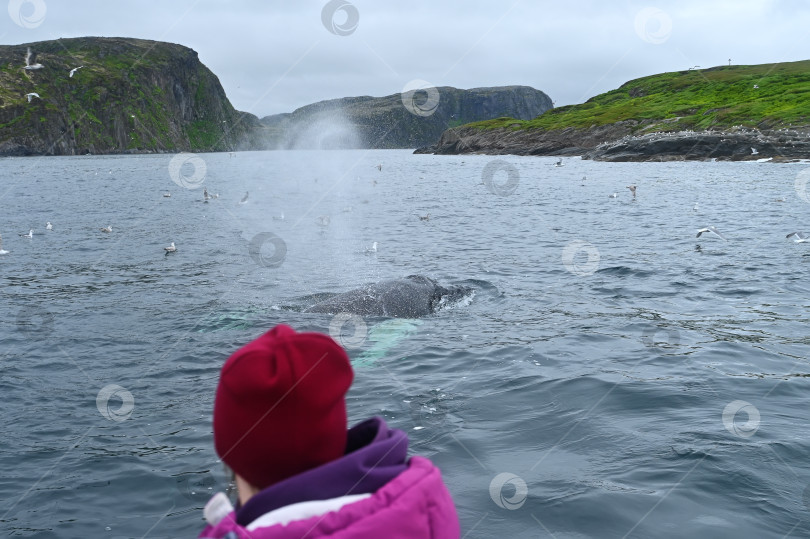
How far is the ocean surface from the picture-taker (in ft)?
19.4

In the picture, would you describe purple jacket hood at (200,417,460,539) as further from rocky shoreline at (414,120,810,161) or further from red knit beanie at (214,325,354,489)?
rocky shoreline at (414,120,810,161)

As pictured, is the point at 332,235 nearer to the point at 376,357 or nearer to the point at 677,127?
the point at 376,357

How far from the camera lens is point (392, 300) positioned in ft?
42.9

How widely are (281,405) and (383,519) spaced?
18.6 inches

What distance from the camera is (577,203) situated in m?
37.1

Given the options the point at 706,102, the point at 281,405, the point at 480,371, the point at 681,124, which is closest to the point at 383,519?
the point at 281,405

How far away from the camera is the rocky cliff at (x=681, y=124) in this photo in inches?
2766

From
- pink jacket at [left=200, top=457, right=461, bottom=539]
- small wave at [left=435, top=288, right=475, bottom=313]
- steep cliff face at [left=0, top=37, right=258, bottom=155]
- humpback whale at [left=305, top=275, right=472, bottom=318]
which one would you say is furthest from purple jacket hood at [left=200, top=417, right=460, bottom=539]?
steep cliff face at [left=0, top=37, right=258, bottom=155]

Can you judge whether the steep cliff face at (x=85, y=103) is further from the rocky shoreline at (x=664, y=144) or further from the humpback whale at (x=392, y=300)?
the humpback whale at (x=392, y=300)

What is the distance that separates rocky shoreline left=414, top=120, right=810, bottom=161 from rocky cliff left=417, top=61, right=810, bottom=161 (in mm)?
99

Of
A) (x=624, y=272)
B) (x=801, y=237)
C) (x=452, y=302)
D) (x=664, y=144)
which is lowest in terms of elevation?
(x=801, y=237)

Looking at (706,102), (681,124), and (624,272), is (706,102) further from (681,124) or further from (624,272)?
(624,272)

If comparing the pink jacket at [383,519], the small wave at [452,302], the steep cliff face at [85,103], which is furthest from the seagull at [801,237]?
the steep cliff face at [85,103]

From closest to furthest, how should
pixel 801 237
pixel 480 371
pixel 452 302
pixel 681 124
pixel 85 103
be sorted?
pixel 480 371
pixel 452 302
pixel 801 237
pixel 681 124
pixel 85 103
